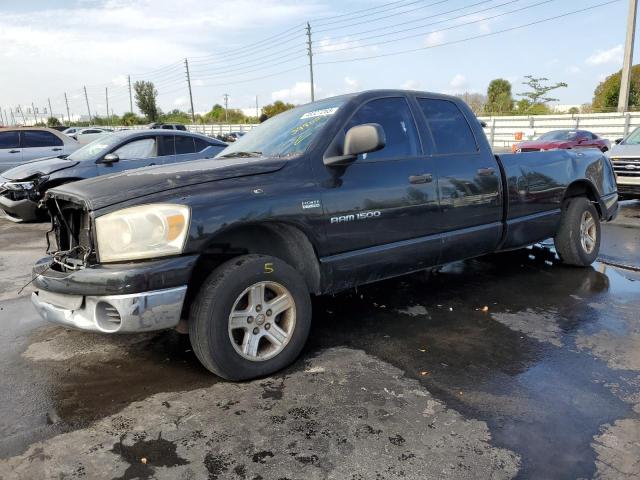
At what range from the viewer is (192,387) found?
10.3ft

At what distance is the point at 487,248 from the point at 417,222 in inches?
40.9

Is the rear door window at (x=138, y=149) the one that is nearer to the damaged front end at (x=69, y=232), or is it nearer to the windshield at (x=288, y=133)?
the windshield at (x=288, y=133)

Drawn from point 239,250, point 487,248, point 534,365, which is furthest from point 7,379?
point 487,248

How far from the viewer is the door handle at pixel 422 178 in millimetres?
4004

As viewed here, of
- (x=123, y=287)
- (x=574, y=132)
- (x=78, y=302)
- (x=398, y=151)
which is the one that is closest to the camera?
(x=123, y=287)

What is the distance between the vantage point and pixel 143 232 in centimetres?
289

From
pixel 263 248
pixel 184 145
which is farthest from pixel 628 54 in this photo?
pixel 263 248

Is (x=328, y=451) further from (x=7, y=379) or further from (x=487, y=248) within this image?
(x=487, y=248)

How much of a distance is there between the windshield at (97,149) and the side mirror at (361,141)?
6.11 metres

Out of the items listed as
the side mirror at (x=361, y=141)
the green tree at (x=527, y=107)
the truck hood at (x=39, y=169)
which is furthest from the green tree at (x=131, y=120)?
the side mirror at (x=361, y=141)

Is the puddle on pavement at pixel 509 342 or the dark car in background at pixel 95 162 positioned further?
the dark car in background at pixel 95 162

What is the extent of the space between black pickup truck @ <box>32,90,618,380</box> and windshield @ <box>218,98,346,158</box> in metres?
0.02

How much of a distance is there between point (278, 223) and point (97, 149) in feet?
21.4

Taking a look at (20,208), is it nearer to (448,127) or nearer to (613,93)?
(448,127)
